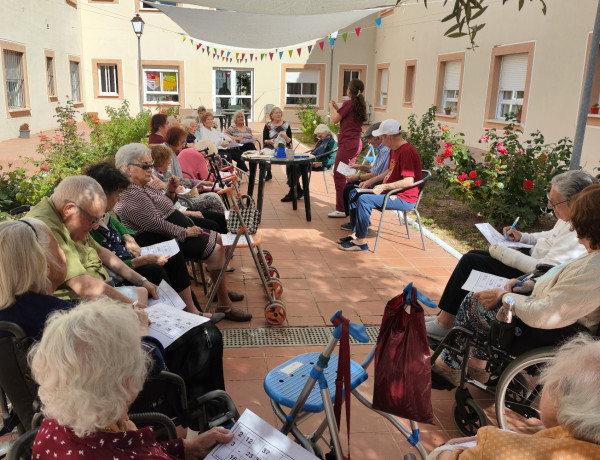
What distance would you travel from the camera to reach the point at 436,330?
9.82ft

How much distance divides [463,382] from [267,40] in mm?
6490

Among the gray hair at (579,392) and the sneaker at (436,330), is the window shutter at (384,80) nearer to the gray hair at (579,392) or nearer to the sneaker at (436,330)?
the sneaker at (436,330)

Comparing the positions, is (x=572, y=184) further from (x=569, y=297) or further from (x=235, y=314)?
(x=235, y=314)

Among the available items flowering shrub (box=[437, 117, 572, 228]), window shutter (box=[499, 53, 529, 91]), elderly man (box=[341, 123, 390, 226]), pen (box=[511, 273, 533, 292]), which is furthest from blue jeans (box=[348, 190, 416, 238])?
window shutter (box=[499, 53, 529, 91])

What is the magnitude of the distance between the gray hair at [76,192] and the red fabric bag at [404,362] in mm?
1536

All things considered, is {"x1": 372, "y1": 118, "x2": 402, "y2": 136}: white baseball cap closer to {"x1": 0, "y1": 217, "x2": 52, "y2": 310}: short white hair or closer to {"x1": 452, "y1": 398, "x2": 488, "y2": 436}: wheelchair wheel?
{"x1": 452, "y1": 398, "x2": 488, "y2": 436}: wheelchair wheel

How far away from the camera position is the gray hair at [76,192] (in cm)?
236

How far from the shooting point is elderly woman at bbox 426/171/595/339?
2746 millimetres

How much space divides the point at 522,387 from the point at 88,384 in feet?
6.40

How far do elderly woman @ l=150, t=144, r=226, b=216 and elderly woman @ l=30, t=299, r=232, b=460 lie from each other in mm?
2892

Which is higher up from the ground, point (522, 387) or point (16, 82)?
point (16, 82)

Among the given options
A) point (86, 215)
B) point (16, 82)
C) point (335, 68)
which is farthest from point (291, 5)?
point (335, 68)

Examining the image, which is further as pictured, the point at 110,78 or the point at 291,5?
the point at 110,78

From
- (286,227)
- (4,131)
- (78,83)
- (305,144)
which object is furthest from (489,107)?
(78,83)
